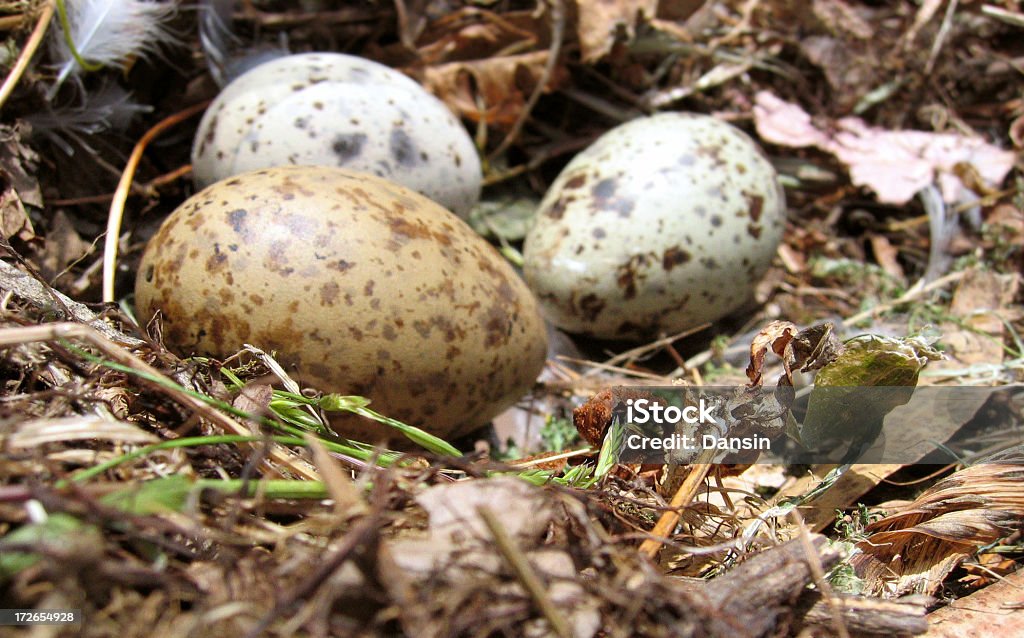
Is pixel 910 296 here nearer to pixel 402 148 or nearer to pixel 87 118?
pixel 402 148

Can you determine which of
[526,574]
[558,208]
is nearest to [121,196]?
[558,208]

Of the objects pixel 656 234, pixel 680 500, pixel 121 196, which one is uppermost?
pixel 121 196

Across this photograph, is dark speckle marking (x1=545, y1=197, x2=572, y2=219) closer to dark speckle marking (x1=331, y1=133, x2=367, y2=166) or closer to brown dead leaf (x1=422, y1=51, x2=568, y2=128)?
brown dead leaf (x1=422, y1=51, x2=568, y2=128)

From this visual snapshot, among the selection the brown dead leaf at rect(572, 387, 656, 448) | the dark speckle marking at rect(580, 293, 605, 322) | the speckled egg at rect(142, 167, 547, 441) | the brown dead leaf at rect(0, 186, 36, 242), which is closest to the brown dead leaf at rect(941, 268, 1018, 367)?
the dark speckle marking at rect(580, 293, 605, 322)

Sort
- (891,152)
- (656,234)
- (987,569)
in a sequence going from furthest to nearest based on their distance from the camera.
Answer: (891,152) → (656,234) → (987,569)

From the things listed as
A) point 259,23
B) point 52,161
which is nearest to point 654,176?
point 259,23

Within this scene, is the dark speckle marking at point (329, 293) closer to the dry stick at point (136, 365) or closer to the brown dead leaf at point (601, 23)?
the dry stick at point (136, 365)

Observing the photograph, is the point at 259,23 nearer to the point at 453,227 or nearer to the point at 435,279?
the point at 453,227
